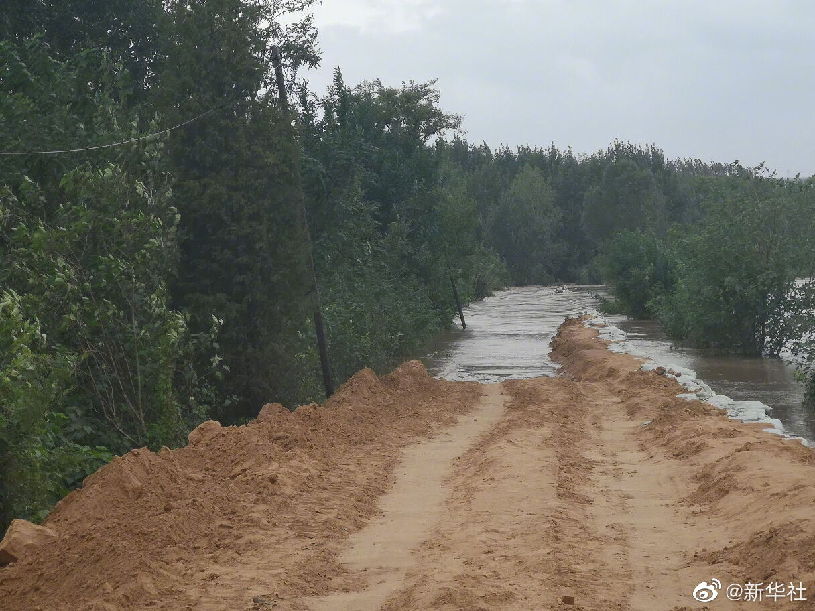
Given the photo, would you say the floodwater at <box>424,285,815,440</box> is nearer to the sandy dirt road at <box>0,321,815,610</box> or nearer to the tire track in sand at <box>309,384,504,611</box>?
the sandy dirt road at <box>0,321,815,610</box>

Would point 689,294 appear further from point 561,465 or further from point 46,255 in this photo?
point 46,255

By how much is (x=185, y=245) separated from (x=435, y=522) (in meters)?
11.1

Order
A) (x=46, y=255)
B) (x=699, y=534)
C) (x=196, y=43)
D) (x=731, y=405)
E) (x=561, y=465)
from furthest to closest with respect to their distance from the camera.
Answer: (x=196, y=43) < (x=731, y=405) < (x=46, y=255) < (x=561, y=465) < (x=699, y=534)

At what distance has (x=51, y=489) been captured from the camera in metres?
10.3

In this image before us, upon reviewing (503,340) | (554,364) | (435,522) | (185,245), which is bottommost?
(503,340)

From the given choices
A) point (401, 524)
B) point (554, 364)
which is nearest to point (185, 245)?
point (401, 524)

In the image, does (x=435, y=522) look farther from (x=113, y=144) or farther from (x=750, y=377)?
(x=750, y=377)

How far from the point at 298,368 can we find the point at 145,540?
12.5m

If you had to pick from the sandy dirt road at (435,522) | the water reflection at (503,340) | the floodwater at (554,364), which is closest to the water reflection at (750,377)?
the floodwater at (554,364)

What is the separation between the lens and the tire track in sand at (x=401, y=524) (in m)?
7.24

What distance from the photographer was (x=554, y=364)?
31.5 meters

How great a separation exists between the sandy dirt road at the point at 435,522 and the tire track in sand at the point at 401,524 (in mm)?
28

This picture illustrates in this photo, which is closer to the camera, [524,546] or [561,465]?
→ [524,546]

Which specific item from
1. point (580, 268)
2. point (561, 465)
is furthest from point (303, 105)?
point (580, 268)
